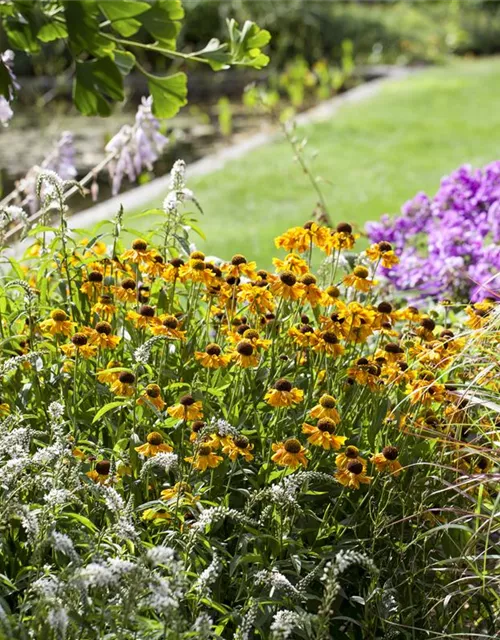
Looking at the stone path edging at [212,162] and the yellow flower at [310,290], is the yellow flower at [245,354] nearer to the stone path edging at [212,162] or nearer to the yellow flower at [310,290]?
the yellow flower at [310,290]

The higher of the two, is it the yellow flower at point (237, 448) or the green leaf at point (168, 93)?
the green leaf at point (168, 93)

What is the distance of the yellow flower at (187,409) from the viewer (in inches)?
90.0

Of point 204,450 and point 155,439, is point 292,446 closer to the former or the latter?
point 204,450

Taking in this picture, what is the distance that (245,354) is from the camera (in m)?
2.42

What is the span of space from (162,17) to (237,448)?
102cm

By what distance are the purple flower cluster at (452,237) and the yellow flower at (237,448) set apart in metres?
1.80

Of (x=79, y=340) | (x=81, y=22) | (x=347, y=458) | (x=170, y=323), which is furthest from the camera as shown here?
(x=170, y=323)

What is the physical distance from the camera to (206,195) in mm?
7539

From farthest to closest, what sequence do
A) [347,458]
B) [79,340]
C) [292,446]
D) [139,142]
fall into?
1. [139,142]
2. [79,340]
3. [347,458]
4. [292,446]

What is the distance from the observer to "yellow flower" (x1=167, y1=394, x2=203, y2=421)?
7.50ft

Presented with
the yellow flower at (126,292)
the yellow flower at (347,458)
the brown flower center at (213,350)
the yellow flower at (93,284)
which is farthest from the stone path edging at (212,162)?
the yellow flower at (347,458)

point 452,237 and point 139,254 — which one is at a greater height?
point 139,254

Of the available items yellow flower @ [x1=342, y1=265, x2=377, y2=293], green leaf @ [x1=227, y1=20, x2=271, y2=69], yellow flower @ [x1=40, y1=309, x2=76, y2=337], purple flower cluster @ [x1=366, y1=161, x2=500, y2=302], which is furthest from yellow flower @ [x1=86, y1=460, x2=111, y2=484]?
purple flower cluster @ [x1=366, y1=161, x2=500, y2=302]

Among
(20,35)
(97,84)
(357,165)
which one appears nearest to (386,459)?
(97,84)
